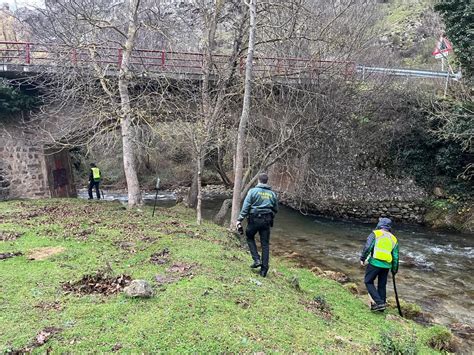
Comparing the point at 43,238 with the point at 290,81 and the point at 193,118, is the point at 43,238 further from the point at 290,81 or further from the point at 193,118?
the point at 290,81

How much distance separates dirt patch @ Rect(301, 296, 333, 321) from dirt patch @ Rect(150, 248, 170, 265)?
3202mm

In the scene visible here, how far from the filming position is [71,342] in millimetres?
5074

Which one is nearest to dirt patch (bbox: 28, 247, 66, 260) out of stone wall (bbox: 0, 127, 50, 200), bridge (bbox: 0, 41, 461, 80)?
bridge (bbox: 0, 41, 461, 80)

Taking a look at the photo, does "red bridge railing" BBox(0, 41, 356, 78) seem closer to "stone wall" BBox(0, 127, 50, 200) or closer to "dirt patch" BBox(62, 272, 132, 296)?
"stone wall" BBox(0, 127, 50, 200)

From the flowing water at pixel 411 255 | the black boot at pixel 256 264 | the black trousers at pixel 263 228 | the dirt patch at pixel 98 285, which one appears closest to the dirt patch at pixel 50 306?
the dirt patch at pixel 98 285

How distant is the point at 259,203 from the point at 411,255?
32.4 ft

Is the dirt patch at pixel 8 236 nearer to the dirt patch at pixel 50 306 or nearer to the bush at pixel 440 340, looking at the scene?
the dirt patch at pixel 50 306

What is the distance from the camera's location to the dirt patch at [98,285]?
271 inches

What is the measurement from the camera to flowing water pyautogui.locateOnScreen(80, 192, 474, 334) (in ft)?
35.9

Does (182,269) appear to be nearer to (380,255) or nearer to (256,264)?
(256,264)

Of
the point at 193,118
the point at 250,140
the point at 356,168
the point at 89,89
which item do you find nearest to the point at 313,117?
the point at 250,140

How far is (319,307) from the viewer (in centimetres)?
771

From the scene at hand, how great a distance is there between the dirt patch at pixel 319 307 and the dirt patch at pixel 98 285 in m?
3.46

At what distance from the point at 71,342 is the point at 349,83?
16.0m
